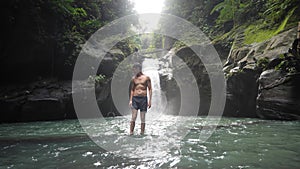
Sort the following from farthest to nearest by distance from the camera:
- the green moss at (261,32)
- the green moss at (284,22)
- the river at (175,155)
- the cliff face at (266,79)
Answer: the green moss at (261,32) < the green moss at (284,22) < the cliff face at (266,79) < the river at (175,155)

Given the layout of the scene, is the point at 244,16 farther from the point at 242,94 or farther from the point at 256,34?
the point at 242,94

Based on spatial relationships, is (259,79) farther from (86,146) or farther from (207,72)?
(86,146)

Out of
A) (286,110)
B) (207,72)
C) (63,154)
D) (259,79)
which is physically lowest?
(63,154)

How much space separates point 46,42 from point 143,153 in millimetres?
10070

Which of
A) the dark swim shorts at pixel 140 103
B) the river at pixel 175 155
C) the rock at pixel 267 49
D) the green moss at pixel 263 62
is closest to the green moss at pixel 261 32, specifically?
the rock at pixel 267 49

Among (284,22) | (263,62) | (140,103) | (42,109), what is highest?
(284,22)

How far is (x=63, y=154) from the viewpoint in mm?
3250

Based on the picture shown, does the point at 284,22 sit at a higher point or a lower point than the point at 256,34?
higher

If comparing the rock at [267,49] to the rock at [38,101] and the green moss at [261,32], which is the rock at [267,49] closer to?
the green moss at [261,32]

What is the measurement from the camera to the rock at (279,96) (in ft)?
22.1

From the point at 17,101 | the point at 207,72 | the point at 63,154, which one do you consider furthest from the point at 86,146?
the point at 207,72

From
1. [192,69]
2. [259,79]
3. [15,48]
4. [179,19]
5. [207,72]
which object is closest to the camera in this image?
[259,79]

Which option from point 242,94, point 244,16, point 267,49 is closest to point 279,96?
point 242,94

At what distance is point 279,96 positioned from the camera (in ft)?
23.0
